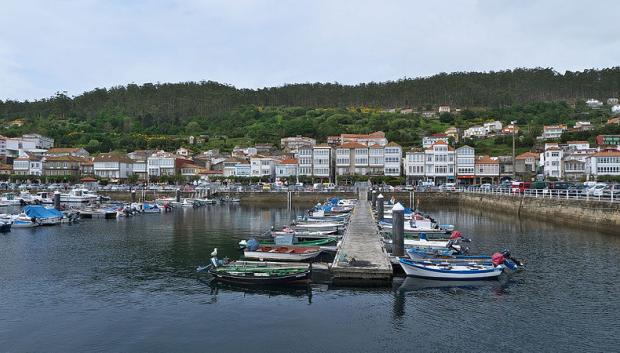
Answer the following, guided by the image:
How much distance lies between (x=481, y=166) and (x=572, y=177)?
17216mm

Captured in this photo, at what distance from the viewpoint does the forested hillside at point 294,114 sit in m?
151

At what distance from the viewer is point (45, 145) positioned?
145 meters

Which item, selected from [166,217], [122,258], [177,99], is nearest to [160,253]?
[122,258]

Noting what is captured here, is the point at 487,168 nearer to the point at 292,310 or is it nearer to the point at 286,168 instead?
the point at 286,168

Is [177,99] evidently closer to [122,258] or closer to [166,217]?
[166,217]

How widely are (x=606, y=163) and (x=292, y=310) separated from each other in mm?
88412

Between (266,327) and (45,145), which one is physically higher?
(45,145)

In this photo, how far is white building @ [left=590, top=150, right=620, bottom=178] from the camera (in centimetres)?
8719

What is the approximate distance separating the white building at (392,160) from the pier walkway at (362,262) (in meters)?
70.4

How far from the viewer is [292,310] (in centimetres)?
1927

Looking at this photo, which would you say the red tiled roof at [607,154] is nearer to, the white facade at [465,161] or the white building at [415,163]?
the white facade at [465,161]

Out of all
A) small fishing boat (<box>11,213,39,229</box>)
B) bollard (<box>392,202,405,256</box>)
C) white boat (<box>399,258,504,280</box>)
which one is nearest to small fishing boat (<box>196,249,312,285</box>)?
white boat (<box>399,258,504,280</box>)

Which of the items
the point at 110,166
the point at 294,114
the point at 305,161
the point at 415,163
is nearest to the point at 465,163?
the point at 415,163

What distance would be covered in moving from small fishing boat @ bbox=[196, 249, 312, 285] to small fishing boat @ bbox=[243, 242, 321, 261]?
3124 mm
